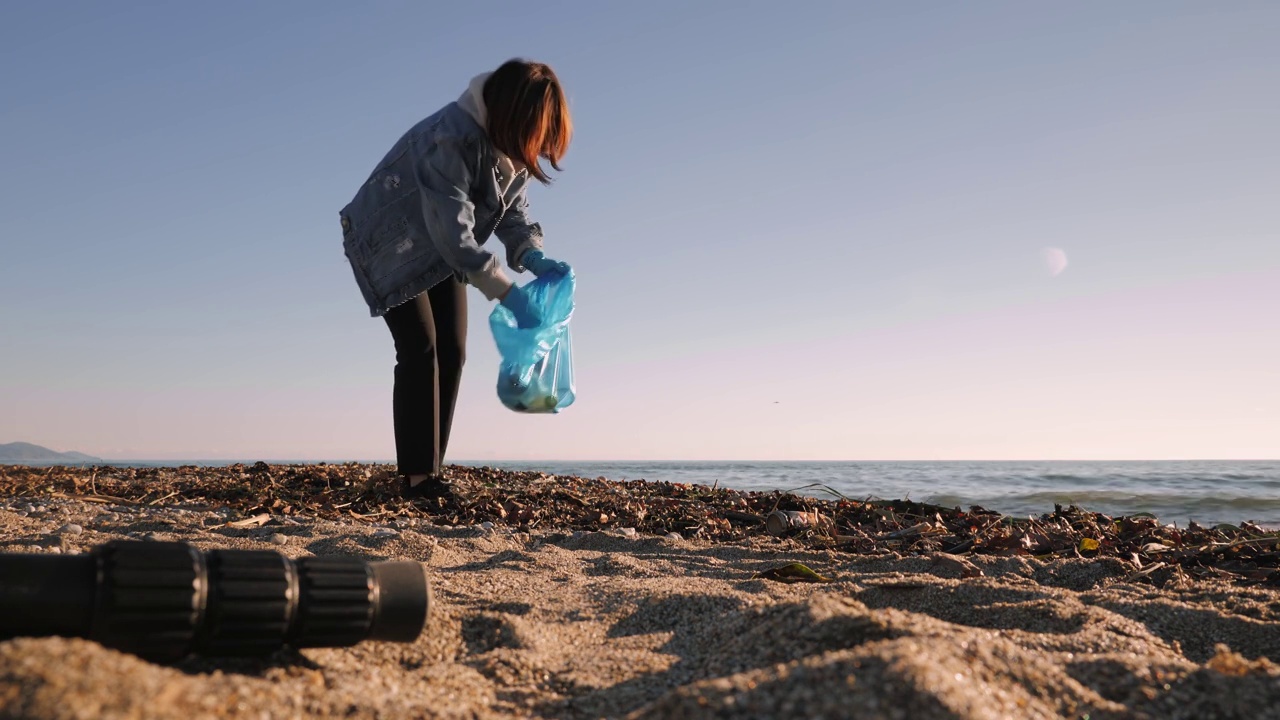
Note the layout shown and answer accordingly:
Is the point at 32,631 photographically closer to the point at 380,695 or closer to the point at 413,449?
the point at 380,695

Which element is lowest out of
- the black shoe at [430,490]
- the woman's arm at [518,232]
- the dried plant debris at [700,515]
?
the dried plant debris at [700,515]

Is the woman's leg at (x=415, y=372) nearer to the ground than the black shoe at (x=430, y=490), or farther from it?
farther from it

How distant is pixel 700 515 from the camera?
5.19 metres

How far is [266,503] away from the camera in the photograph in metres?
5.01

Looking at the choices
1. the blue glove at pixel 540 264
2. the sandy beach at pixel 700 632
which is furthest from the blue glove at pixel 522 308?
the sandy beach at pixel 700 632

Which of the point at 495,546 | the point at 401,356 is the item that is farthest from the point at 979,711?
the point at 401,356

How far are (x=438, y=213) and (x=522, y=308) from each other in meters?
0.65

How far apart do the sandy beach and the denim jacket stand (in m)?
1.34

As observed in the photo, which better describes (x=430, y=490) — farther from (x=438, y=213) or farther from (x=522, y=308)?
(x=438, y=213)

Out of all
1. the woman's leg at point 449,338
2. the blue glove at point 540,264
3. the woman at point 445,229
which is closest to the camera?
the woman at point 445,229

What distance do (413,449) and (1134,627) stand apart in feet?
12.4

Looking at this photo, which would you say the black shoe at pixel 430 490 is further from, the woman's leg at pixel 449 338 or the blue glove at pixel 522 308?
the blue glove at pixel 522 308

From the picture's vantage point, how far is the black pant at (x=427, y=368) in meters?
4.66

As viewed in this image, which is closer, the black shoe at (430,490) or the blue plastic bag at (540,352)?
the blue plastic bag at (540,352)
